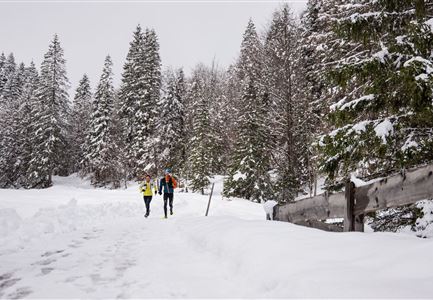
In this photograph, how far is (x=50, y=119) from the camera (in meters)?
42.0

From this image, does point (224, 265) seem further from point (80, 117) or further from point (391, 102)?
point (80, 117)

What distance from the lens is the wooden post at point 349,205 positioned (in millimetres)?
4762

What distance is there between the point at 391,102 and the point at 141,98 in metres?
38.3

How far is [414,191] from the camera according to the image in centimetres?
363

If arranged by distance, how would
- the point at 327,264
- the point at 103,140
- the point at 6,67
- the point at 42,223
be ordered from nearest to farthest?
the point at 327,264 < the point at 42,223 < the point at 103,140 < the point at 6,67

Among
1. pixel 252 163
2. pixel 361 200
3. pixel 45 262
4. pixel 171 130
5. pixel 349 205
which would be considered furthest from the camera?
pixel 171 130

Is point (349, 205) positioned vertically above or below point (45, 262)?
above

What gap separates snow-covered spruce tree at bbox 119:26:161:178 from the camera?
132ft

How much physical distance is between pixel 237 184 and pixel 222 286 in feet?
59.9

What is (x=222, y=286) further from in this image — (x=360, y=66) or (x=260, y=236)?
(x=360, y=66)

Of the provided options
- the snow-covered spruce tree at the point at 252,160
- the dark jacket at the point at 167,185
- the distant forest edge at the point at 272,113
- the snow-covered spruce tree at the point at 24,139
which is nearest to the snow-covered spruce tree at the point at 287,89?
the distant forest edge at the point at 272,113

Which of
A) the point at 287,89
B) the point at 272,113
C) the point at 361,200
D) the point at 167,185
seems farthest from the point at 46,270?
the point at 272,113

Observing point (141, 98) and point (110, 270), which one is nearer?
point (110, 270)

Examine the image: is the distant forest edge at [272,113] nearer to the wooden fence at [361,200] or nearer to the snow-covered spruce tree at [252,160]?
the snow-covered spruce tree at [252,160]
